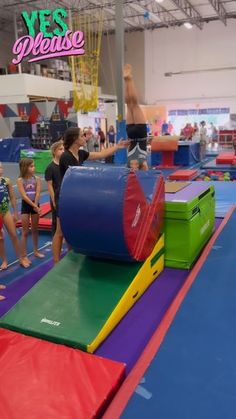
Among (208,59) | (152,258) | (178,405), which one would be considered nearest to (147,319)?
(152,258)

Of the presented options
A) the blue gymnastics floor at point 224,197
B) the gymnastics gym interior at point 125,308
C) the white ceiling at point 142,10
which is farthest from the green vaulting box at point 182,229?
the white ceiling at point 142,10

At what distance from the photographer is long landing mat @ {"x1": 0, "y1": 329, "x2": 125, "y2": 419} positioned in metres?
1.62

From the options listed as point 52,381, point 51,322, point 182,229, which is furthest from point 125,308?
point 182,229

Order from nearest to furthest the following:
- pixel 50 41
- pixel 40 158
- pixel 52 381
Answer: pixel 52 381 < pixel 50 41 < pixel 40 158

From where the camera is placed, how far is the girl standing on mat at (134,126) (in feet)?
14.6

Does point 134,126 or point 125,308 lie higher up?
point 134,126

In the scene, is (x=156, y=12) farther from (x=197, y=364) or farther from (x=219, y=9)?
(x=197, y=364)

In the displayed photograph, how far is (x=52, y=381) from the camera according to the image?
1.80 m

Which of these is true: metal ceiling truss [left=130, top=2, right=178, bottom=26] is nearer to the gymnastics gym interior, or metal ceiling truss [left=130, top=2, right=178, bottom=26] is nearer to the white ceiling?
the white ceiling

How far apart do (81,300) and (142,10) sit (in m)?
17.8

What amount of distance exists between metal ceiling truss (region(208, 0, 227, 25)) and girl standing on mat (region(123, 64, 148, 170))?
13.3 m

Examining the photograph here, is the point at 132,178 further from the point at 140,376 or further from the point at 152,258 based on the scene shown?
the point at 140,376

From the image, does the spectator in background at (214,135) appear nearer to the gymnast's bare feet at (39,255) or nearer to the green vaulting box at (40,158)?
the green vaulting box at (40,158)

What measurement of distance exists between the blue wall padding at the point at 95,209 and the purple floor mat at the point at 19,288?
29.1 inches
